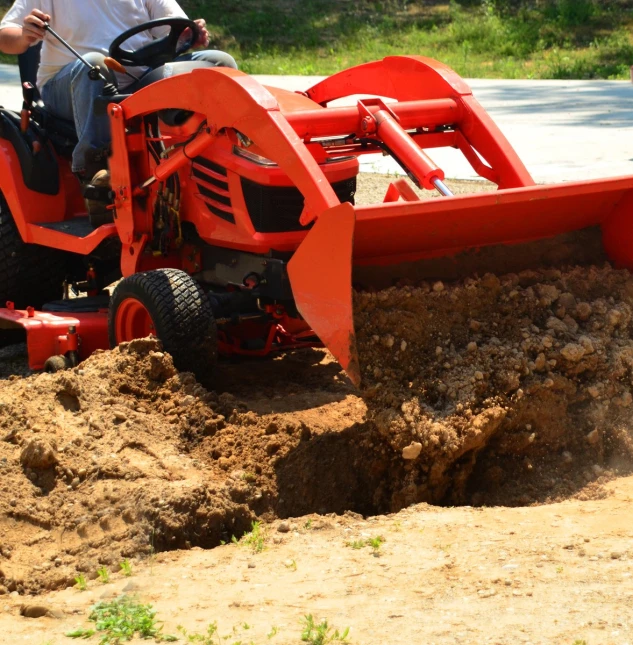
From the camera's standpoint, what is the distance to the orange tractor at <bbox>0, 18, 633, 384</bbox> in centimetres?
420

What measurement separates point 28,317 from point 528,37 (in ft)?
51.8

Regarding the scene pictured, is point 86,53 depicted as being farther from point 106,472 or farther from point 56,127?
point 106,472

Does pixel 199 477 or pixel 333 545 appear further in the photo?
pixel 199 477

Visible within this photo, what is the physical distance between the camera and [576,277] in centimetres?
451

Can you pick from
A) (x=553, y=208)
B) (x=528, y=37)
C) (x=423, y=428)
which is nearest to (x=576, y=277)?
(x=553, y=208)

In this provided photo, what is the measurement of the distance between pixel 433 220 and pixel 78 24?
2.56 metres

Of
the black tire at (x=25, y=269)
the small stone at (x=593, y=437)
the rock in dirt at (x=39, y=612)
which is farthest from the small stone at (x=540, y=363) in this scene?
the black tire at (x=25, y=269)

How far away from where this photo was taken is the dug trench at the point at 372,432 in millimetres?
3840

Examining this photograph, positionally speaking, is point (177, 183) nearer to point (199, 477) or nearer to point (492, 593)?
point (199, 477)

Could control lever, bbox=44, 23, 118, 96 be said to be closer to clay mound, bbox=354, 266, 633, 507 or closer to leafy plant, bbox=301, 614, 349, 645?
clay mound, bbox=354, 266, 633, 507

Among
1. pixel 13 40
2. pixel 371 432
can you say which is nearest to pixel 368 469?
pixel 371 432

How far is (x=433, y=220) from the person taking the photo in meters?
4.21

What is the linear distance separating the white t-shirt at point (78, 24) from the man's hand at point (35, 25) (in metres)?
0.22

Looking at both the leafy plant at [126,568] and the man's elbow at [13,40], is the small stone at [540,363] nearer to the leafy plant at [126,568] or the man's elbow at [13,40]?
the leafy plant at [126,568]
